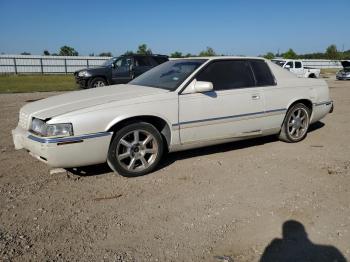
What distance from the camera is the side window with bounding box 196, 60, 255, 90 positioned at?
524cm

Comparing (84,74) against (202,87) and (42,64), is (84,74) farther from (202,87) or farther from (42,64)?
(42,64)

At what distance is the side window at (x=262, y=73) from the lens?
575 centimetres

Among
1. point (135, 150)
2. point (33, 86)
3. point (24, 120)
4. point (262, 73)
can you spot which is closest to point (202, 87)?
point (135, 150)

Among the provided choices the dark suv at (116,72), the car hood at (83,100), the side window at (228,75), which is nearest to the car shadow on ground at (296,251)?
the car hood at (83,100)

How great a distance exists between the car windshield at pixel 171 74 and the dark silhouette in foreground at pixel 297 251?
2498 mm

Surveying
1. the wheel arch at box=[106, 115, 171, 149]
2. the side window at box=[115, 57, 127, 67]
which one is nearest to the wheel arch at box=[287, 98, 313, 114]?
the wheel arch at box=[106, 115, 171, 149]

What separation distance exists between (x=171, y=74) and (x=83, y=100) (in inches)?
55.0

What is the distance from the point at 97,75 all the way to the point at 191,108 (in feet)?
37.4

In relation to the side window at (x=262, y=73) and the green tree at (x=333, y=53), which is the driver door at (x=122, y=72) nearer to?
the side window at (x=262, y=73)

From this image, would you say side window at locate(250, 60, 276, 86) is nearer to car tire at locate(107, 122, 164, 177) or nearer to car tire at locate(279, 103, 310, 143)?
car tire at locate(279, 103, 310, 143)

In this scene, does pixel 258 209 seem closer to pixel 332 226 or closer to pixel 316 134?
pixel 332 226

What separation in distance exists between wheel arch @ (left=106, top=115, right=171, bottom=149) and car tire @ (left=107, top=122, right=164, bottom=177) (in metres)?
0.07

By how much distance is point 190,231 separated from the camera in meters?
3.31

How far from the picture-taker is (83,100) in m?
4.67
